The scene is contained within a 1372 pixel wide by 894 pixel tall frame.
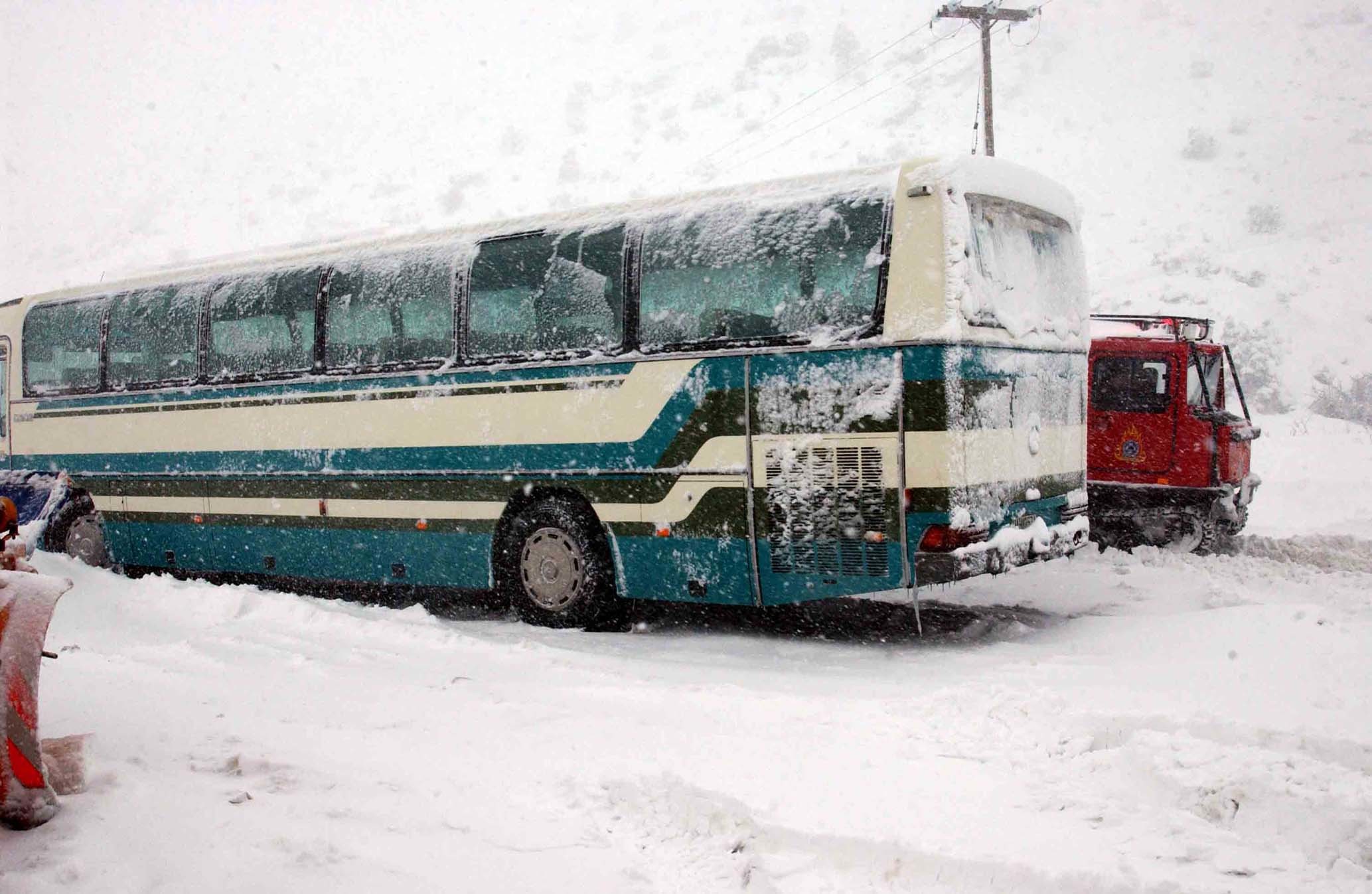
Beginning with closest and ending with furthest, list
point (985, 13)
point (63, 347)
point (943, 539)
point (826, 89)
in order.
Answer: point (943, 539)
point (63, 347)
point (985, 13)
point (826, 89)

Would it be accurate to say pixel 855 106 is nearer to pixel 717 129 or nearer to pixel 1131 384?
pixel 717 129

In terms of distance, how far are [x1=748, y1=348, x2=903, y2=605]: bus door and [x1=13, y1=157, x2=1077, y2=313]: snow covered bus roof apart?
1.16m

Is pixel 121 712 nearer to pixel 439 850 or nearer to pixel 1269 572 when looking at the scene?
pixel 439 850

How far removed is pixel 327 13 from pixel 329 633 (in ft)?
383

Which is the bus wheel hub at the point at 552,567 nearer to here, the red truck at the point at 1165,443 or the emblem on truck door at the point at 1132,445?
the red truck at the point at 1165,443

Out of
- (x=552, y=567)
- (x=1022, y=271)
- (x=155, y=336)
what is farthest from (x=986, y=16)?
(x=552, y=567)

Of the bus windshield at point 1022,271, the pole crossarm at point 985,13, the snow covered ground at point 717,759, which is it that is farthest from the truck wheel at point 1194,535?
the pole crossarm at point 985,13

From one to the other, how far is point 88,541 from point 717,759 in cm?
994

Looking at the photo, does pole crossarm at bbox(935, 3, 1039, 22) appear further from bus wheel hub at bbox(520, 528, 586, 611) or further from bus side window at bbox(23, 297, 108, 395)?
bus wheel hub at bbox(520, 528, 586, 611)

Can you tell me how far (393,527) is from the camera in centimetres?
997

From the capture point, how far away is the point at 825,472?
302 inches

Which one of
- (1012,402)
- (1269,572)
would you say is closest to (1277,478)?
(1269,572)

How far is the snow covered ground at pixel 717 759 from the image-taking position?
3.96 metres

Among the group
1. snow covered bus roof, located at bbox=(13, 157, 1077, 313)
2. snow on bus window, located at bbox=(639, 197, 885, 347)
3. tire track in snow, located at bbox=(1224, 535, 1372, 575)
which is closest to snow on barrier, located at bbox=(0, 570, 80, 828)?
snow on bus window, located at bbox=(639, 197, 885, 347)
